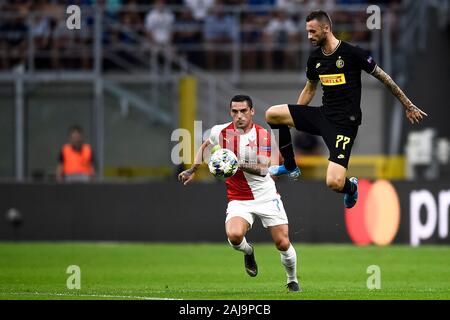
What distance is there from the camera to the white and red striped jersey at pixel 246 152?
556 inches

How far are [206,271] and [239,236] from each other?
3.71 metres

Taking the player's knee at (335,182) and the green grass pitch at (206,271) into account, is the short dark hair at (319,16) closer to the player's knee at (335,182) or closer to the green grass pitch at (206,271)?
the player's knee at (335,182)

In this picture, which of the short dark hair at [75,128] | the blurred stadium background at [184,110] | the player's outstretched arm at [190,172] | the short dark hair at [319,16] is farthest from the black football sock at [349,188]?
the short dark hair at [75,128]

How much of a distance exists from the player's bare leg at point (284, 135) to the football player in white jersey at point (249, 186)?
6.5 inches

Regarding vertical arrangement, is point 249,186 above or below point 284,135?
below

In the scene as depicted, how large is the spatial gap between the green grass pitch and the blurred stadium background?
640 millimetres

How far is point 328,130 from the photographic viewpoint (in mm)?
13648

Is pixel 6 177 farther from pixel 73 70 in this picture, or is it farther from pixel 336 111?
pixel 336 111

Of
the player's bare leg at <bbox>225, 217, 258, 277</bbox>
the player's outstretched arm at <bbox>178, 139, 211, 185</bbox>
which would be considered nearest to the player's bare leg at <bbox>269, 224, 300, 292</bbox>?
the player's bare leg at <bbox>225, 217, 258, 277</bbox>

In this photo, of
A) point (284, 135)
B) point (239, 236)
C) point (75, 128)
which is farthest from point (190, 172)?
point (75, 128)

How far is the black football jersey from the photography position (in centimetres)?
1345

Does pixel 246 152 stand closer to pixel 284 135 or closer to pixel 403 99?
pixel 284 135
